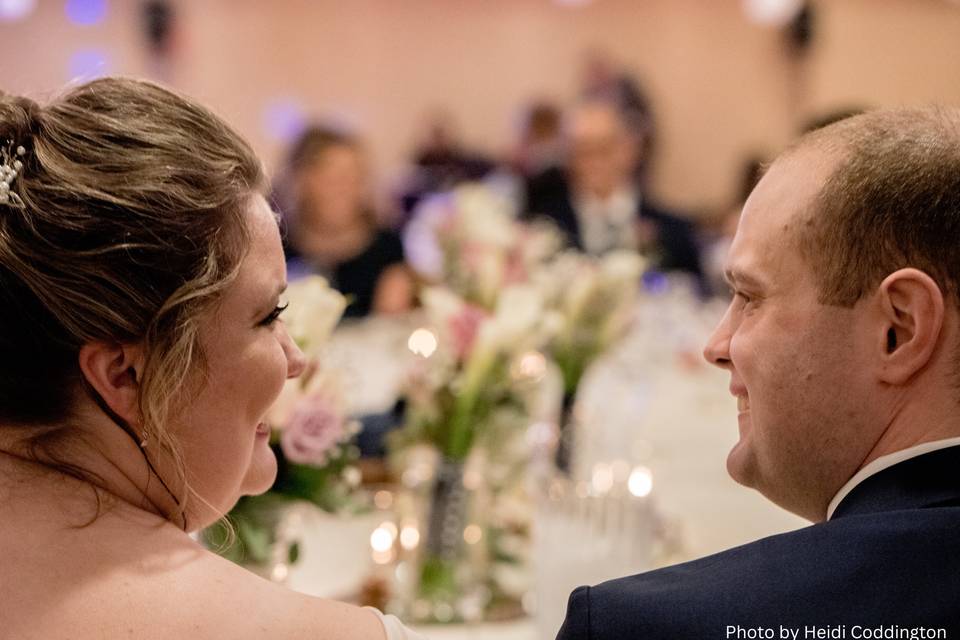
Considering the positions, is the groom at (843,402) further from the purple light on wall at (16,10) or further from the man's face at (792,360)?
the purple light on wall at (16,10)

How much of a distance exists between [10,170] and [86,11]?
7.96m

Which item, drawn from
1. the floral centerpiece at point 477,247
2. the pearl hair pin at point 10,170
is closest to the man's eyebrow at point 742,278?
the pearl hair pin at point 10,170

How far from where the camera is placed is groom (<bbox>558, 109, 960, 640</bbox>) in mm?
1034

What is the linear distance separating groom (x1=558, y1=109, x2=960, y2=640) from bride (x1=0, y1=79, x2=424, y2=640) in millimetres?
381

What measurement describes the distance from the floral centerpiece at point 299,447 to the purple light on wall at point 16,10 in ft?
25.0

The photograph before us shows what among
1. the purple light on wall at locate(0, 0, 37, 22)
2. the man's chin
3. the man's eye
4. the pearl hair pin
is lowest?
the man's chin

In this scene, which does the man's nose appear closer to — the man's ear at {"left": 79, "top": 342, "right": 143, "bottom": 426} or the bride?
the bride

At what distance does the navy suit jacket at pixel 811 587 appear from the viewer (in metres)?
1.02

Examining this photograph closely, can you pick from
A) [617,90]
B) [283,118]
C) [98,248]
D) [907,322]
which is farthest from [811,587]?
[617,90]

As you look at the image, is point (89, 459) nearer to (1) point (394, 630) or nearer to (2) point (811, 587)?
(1) point (394, 630)

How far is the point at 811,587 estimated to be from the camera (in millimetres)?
1037

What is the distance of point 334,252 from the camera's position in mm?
6770

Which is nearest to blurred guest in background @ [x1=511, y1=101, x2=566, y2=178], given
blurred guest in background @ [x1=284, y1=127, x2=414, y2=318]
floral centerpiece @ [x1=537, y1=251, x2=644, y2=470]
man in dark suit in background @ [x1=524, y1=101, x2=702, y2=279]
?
man in dark suit in background @ [x1=524, y1=101, x2=702, y2=279]

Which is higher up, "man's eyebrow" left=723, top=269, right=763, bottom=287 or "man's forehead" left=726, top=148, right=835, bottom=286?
"man's forehead" left=726, top=148, right=835, bottom=286
